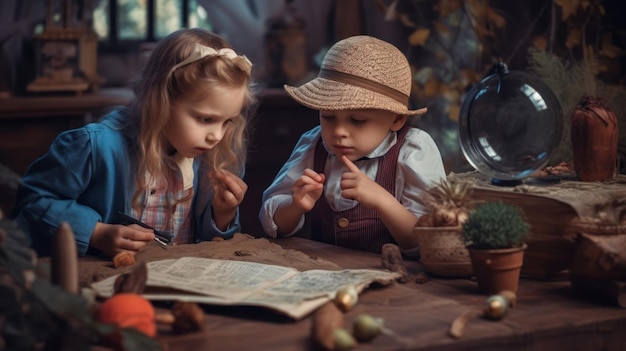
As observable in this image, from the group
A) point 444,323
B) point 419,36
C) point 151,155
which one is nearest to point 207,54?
point 151,155

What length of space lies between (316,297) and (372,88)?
0.69m

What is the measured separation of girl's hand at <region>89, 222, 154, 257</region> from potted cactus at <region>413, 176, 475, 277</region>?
0.56 m

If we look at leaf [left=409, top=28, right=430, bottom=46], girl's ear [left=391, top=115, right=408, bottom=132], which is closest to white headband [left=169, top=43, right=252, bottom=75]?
girl's ear [left=391, top=115, right=408, bottom=132]

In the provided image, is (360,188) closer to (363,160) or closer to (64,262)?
(363,160)

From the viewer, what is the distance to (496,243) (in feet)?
5.26

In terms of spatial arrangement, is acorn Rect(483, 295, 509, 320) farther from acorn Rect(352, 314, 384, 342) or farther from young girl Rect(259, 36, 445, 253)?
young girl Rect(259, 36, 445, 253)

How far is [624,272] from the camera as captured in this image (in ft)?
5.27

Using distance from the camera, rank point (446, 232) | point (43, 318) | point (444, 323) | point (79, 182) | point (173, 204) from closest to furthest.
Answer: point (43, 318), point (444, 323), point (446, 232), point (79, 182), point (173, 204)

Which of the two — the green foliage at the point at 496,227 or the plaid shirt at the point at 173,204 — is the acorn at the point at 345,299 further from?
the plaid shirt at the point at 173,204

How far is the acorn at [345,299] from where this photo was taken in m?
1.52

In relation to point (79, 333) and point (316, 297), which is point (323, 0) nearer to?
point (316, 297)

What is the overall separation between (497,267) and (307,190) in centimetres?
56

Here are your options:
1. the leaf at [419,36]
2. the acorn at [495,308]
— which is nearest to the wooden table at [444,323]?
the acorn at [495,308]

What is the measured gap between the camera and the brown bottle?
74.8 inches
